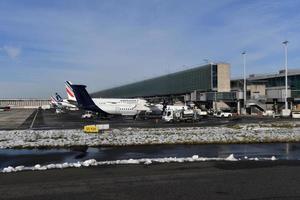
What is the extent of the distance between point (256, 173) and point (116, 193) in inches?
238

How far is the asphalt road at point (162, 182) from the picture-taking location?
12156 mm

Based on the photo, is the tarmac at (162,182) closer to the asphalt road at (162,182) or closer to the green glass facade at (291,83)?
the asphalt road at (162,182)

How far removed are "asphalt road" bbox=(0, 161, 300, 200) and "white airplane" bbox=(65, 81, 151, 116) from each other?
65.6 metres

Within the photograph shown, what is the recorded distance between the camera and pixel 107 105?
8594 centimetres

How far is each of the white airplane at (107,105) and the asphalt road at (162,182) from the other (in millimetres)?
65645

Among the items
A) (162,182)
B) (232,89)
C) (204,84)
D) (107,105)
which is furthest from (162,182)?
(204,84)

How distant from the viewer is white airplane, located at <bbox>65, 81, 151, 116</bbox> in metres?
82.3

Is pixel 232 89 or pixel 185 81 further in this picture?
pixel 185 81

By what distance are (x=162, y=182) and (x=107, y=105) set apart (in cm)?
7245

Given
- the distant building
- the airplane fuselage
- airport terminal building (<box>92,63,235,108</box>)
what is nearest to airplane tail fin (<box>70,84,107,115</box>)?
the airplane fuselage

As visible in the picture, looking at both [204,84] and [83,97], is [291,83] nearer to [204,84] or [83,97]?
[204,84]

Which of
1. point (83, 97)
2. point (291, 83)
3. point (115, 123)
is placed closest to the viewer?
point (115, 123)

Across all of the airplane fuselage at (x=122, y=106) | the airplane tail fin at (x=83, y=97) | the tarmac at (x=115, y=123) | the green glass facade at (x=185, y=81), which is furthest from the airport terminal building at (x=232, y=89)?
the tarmac at (x=115, y=123)

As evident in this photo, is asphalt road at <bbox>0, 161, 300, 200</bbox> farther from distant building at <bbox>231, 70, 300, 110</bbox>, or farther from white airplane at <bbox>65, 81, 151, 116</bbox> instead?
distant building at <bbox>231, 70, 300, 110</bbox>
